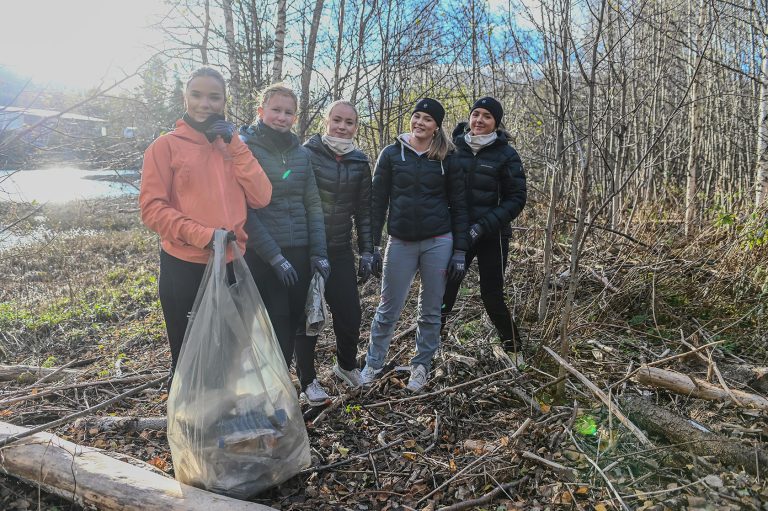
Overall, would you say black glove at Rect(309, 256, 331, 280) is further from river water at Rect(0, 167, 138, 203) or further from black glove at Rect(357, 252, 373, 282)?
river water at Rect(0, 167, 138, 203)

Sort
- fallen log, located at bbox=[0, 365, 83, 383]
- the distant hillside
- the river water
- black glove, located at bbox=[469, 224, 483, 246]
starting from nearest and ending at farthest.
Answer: the distant hillside → black glove, located at bbox=[469, 224, 483, 246] → fallen log, located at bbox=[0, 365, 83, 383] → the river water

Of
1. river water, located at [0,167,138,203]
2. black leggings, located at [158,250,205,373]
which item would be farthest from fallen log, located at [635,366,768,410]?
river water, located at [0,167,138,203]

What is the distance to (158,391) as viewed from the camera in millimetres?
3305

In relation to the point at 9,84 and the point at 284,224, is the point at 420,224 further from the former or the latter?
the point at 9,84

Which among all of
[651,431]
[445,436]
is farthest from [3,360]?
[651,431]

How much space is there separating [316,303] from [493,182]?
4.61 feet

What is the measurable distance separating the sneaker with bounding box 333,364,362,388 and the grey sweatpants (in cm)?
28

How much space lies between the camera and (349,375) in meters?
3.21

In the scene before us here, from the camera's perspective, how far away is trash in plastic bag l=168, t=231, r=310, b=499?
2.01 metres

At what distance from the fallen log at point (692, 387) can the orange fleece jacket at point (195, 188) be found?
2226 millimetres

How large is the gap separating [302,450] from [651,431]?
1665 mm

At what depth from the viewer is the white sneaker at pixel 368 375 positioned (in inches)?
125

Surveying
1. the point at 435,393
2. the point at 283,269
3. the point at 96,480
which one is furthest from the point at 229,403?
the point at 435,393

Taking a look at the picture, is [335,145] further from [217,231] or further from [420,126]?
[217,231]
